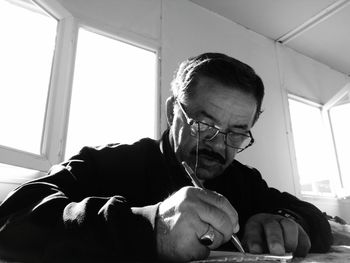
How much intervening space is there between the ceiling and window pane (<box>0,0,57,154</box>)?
161 cm

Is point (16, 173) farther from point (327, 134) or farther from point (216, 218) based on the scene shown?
point (327, 134)

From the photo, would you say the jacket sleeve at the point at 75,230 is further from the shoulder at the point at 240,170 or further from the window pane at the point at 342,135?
the window pane at the point at 342,135

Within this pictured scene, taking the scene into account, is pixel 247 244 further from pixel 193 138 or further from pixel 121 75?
pixel 121 75

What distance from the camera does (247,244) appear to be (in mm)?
770

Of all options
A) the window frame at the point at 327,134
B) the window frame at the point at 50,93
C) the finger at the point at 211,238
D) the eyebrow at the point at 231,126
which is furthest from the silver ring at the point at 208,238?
the window frame at the point at 327,134

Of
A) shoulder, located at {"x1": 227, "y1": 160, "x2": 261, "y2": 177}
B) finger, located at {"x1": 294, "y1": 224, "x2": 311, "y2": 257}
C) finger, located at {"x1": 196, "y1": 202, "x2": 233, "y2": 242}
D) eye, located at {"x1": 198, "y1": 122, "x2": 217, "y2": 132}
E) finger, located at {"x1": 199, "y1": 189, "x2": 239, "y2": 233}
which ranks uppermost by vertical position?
eye, located at {"x1": 198, "y1": 122, "x2": 217, "y2": 132}

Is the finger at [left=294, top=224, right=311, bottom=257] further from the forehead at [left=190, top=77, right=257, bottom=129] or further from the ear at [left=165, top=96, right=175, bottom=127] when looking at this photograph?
the ear at [left=165, top=96, right=175, bottom=127]

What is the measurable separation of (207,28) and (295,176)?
5.33ft

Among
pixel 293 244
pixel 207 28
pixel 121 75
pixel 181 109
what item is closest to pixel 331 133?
pixel 207 28

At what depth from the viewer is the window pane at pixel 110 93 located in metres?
2.11

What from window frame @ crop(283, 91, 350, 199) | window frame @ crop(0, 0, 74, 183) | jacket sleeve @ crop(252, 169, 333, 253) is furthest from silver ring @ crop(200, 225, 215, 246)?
window frame @ crop(283, 91, 350, 199)

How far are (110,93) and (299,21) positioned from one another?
7.06ft

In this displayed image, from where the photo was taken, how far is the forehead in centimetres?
119

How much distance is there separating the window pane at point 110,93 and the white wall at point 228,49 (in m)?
0.10
